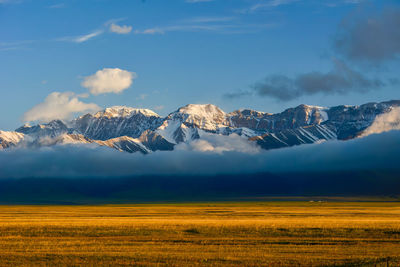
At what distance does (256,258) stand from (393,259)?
9639mm

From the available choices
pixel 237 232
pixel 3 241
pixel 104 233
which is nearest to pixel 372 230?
pixel 237 232

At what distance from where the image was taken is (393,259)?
39344 millimetres

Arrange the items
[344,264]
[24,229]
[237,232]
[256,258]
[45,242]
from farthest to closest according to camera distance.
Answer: [24,229] → [237,232] → [45,242] → [256,258] → [344,264]

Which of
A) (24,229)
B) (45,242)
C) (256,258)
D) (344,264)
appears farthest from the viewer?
(24,229)

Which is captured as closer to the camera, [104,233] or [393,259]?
[393,259]

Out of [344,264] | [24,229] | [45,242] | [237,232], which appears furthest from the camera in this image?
[24,229]

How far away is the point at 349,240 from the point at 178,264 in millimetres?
21098

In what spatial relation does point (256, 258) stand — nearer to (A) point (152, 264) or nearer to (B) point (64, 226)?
(A) point (152, 264)

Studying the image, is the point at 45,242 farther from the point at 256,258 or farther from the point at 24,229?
the point at 256,258

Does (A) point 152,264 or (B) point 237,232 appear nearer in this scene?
(A) point 152,264

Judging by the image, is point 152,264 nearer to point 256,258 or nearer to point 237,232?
point 256,258

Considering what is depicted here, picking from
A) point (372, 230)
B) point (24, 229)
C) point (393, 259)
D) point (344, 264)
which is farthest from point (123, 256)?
point (372, 230)

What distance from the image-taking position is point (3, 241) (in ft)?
177

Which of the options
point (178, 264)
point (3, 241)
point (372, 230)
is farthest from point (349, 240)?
point (3, 241)
